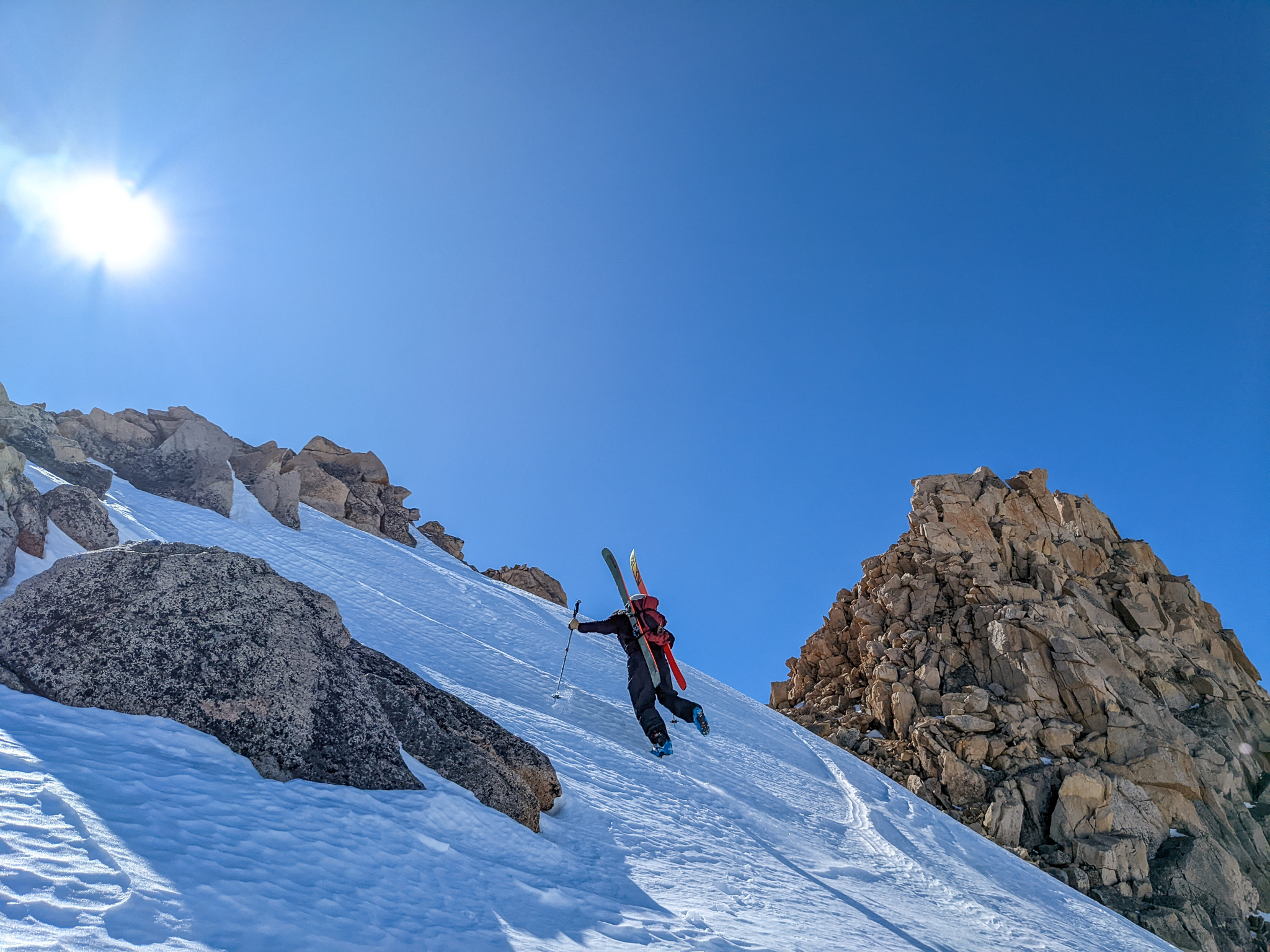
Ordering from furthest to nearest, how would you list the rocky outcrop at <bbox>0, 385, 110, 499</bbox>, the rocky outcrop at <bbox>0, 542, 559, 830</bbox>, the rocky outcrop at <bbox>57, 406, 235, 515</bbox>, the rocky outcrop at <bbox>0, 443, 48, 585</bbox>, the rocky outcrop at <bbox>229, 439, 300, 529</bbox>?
the rocky outcrop at <bbox>229, 439, 300, 529</bbox>
the rocky outcrop at <bbox>57, 406, 235, 515</bbox>
the rocky outcrop at <bbox>0, 385, 110, 499</bbox>
the rocky outcrop at <bbox>0, 443, 48, 585</bbox>
the rocky outcrop at <bbox>0, 542, 559, 830</bbox>

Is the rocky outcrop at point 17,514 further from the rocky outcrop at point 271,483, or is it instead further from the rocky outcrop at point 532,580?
the rocky outcrop at point 532,580

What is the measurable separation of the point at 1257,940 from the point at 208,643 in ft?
121

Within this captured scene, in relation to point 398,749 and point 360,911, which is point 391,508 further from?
point 360,911

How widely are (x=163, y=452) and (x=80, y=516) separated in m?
15.2

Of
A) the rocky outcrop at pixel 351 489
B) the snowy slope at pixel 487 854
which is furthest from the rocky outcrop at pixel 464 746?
the rocky outcrop at pixel 351 489

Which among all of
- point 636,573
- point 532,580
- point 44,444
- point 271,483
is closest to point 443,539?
point 532,580

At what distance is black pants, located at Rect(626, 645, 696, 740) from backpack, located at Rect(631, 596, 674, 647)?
0.51ft

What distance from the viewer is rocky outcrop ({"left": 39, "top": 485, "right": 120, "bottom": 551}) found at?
9586 mm

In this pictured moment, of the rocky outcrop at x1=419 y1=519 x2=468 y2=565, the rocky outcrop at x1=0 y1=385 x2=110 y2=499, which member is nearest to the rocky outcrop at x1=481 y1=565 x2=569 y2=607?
the rocky outcrop at x1=419 y1=519 x2=468 y2=565

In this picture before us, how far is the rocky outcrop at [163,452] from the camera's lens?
20.3 m

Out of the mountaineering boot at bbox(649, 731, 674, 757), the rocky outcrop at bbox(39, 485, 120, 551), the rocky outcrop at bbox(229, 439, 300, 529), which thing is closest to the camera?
the rocky outcrop at bbox(39, 485, 120, 551)

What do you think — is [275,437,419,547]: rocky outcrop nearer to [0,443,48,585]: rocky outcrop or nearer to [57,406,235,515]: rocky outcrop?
[57,406,235,515]: rocky outcrop

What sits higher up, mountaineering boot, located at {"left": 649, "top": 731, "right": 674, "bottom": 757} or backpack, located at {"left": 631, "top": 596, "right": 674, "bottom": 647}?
backpack, located at {"left": 631, "top": 596, "right": 674, "bottom": 647}

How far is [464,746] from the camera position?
21.4ft
